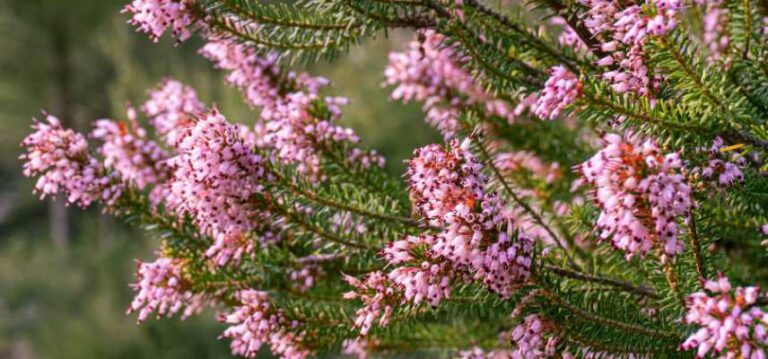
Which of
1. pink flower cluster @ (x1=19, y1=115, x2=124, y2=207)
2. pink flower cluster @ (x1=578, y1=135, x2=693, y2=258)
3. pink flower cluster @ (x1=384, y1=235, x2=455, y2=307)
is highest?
pink flower cluster @ (x1=19, y1=115, x2=124, y2=207)

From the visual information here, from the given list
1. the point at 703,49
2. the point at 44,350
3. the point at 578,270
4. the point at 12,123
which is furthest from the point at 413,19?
the point at 12,123

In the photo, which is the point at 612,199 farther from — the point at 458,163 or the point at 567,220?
the point at 567,220

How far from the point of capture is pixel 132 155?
2.44m

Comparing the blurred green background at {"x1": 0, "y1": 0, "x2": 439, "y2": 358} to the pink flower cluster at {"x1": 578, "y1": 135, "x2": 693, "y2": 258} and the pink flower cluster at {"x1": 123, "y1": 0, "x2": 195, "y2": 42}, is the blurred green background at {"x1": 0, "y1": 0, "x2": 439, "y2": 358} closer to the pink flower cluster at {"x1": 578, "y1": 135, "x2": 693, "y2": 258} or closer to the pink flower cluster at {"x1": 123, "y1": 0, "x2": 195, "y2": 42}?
the pink flower cluster at {"x1": 123, "y1": 0, "x2": 195, "y2": 42}

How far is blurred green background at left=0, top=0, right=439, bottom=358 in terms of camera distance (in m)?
13.7

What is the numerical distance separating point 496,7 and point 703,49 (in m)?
0.69

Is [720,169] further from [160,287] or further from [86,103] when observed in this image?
[86,103]

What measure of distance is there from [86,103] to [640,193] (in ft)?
60.8

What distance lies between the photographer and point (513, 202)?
87.1 inches

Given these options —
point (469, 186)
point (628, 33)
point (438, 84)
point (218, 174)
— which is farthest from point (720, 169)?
point (438, 84)

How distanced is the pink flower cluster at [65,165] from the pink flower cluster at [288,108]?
478mm

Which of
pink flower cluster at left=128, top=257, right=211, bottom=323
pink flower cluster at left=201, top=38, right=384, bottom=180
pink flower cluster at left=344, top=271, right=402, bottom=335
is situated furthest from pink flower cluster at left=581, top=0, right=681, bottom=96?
pink flower cluster at left=128, top=257, right=211, bottom=323

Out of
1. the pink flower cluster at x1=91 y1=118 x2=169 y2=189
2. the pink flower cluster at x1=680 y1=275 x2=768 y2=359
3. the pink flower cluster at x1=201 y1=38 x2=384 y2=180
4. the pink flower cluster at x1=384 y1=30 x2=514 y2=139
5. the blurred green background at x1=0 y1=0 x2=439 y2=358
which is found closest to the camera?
the pink flower cluster at x1=680 y1=275 x2=768 y2=359

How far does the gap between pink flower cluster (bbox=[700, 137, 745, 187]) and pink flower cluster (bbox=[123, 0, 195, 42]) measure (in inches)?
50.5
